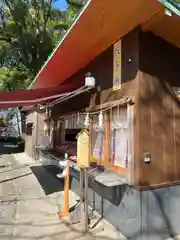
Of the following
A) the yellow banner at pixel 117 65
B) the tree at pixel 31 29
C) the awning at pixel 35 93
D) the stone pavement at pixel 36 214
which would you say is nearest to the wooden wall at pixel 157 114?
the yellow banner at pixel 117 65

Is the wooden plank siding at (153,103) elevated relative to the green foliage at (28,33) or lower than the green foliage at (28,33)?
lower

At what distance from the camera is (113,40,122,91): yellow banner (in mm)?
5317

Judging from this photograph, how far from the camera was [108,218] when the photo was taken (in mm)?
5508

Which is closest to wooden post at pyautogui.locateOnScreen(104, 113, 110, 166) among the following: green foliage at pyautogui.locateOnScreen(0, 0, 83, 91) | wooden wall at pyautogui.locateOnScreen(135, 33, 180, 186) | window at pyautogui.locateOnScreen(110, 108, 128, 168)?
window at pyautogui.locateOnScreen(110, 108, 128, 168)

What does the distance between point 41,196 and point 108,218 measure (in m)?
2.69

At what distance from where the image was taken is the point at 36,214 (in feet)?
19.7

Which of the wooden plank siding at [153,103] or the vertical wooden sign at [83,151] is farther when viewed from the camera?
the vertical wooden sign at [83,151]

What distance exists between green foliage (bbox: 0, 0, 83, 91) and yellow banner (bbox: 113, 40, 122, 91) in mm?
13907

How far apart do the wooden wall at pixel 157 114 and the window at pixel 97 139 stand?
148cm

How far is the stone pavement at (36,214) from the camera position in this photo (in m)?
4.86

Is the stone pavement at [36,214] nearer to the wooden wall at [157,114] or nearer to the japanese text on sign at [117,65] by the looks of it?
the wooden wall at [157,114]

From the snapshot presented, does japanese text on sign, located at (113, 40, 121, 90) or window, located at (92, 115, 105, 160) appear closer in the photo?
japanese text on sign, located at (113, 40, 121, 90)

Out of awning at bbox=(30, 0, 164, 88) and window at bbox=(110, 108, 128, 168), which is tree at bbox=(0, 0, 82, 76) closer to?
awning at bbox=(30, 0, 164, 88)

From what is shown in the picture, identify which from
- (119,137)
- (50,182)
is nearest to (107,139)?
(119,137)
